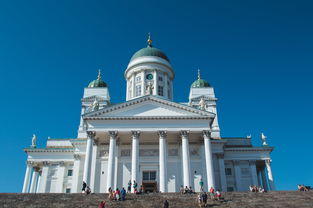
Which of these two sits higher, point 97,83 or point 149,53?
point 149,53

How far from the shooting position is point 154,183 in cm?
3041

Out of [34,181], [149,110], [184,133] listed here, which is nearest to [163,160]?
[184,133]

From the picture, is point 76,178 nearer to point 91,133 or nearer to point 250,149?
point 91,133

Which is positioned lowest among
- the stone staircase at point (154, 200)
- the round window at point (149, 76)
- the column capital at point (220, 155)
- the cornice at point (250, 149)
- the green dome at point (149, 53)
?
the stone staircase at point (154, 200)

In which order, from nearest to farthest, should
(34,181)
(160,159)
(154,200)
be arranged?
1. (154,200)
2. (160,159)
3. (34,181)

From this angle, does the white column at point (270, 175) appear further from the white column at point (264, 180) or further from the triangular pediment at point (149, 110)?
the triangular pediment at point (149, 110)

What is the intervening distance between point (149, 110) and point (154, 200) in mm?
11134

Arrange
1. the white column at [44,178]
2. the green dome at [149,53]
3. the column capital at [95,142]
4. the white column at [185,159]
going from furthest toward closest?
the green dome at [149,53] < the white column at [44,178] < the column capital at [95,142] < the white column at [185,159]

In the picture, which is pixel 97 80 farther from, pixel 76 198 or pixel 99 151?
pixel 76 198

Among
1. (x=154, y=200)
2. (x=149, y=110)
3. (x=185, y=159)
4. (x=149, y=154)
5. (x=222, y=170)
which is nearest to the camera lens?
(x=154, y=200)

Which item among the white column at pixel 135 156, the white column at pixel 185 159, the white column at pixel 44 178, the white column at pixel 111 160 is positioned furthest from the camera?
the white column at pixel 44 178

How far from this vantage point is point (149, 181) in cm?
3045

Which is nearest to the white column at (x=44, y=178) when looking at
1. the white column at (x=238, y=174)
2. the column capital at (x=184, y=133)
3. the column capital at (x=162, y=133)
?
the column capital at (x=162, y=133)

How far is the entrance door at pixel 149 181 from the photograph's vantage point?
99.6ft
